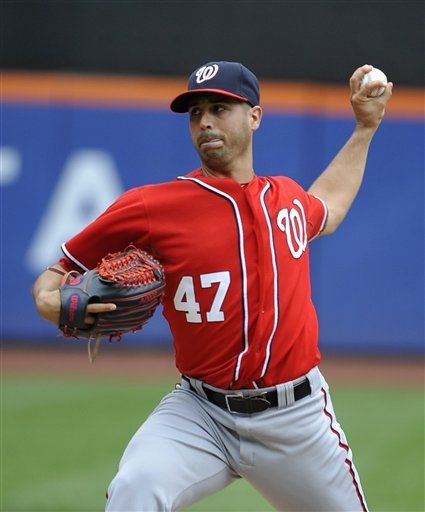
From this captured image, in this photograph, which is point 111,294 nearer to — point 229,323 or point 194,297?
point 194,297

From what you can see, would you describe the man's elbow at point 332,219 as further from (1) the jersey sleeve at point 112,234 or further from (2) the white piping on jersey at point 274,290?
(1) the jersey sleeve at point 112,234

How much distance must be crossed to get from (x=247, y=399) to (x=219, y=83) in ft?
3.69

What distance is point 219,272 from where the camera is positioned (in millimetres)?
3461

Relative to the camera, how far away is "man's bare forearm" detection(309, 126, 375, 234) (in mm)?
4039

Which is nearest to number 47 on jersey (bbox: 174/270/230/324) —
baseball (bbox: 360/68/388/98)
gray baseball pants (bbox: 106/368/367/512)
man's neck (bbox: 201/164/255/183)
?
gray baseball pants (bbox: 106/368/367/512)

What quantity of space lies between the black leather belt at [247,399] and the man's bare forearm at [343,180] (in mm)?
791

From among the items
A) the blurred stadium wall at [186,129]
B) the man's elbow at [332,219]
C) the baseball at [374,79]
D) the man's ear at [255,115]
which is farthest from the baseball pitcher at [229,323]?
the blurred stadium wall at [186,129]

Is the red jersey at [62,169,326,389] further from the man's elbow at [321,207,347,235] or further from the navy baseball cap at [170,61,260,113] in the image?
the man's elbow at [321,207,347,235]

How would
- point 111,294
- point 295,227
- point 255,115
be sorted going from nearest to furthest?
point 111,294 < point 295,227 < point 255,115

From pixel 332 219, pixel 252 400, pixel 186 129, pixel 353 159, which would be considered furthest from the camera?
pixel 186 129

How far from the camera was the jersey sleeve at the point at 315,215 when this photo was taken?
3.84m

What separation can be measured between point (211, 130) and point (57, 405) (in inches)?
169

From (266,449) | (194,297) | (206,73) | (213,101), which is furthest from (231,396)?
(206,73)

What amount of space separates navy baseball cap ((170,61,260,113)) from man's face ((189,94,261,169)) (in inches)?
1.4
